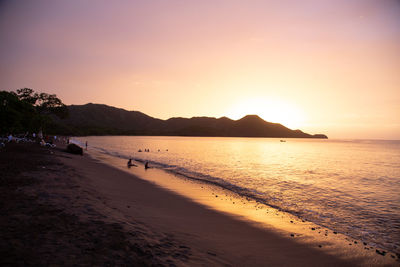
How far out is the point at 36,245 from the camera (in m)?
5.34

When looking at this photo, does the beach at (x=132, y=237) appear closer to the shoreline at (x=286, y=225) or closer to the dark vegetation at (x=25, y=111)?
the shoreline at (x=286, y=225)

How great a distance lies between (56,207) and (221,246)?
20.7 ft

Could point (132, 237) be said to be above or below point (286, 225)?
above

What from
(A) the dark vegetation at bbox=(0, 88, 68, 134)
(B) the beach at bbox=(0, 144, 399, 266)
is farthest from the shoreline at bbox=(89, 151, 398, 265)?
(A) the dark vegetation at bbox=(0, 88, 68, 134)

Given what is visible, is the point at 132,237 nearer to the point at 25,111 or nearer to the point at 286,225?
the point at 286,225

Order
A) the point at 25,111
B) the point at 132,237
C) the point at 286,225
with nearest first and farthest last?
the point at 132,237
the point at 286,225
the point at 25,111

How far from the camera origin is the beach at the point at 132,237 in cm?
539

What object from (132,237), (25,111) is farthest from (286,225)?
(25,111)

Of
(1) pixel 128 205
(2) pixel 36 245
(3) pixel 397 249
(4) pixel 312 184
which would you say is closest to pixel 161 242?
(2) pixel 36 245

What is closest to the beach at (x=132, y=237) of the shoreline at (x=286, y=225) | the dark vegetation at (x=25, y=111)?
the shoreline at (x=286, y=225)

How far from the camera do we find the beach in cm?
539

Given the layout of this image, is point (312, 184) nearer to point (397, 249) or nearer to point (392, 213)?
point (392, 213)

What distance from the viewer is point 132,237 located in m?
6.75

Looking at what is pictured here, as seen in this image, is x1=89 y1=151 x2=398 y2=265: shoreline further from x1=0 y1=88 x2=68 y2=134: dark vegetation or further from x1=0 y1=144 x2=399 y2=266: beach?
x1=0 y1=88 x2=68 y2=134: dark vegetation
